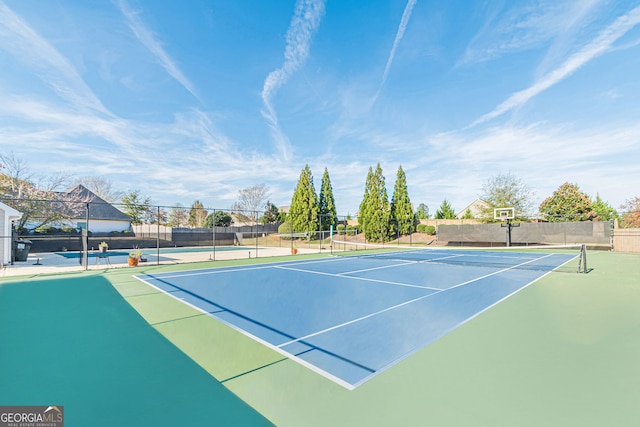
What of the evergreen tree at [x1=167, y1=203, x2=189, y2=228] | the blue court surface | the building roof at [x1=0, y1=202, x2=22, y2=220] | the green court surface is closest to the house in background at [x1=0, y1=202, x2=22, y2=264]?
the building roof at [x1=0, y1=202, x2=22, y2=220]

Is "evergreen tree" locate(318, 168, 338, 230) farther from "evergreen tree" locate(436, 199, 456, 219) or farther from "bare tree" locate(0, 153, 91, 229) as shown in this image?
"bare tree" locate(0, 153, 91, 229)

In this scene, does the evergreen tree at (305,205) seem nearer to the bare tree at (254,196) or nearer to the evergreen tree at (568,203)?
the bare tree at (254,196)

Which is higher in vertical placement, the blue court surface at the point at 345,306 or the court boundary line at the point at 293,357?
the court boundary line at the point at 293,357

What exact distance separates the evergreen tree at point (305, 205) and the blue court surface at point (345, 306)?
2000 centimetres

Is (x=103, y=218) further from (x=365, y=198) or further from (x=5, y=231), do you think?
(x=365, y=198)

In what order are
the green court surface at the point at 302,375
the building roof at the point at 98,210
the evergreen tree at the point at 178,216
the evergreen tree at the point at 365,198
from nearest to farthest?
the green court surface at the point at 302,375, the building roof at the point at 98,210, the evergreen tree at the point at 365,198, the evergreen tree at the point at 178,216

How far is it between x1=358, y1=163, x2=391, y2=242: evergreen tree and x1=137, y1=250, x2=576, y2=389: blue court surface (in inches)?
681

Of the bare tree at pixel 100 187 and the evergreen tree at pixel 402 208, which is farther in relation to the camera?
the bare tree at pixel 100 187

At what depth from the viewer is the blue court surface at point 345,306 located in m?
3.30


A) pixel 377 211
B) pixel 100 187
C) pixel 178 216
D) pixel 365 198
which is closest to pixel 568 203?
pixel 377 211

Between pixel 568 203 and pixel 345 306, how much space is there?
33986mm

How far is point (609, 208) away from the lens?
32.1m

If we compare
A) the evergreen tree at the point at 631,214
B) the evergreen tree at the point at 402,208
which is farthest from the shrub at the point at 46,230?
the evergreen tree at the point at 631,214

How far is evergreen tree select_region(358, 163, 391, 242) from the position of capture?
27109 mm
